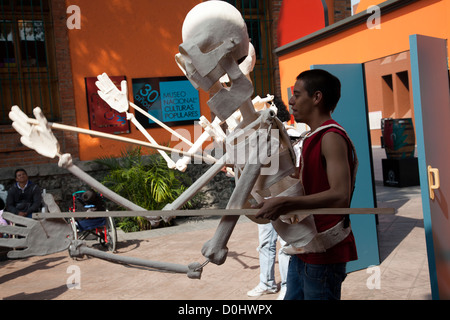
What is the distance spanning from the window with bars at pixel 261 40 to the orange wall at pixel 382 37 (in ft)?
12.5

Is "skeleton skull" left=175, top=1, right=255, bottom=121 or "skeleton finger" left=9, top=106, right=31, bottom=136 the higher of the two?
"skeleton skull" left=175, top=1, right=255, bottom=121

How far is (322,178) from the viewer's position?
1978 mm

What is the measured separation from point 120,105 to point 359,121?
9.16 ft

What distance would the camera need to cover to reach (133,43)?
8992 mm

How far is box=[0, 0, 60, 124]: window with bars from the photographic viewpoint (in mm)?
8461

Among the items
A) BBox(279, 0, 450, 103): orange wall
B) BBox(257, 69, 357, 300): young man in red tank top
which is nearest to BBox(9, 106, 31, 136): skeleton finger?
BBox(257, 69, 357, 300): young man in red tank top

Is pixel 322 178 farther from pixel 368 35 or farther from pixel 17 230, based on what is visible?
pixel 368 35

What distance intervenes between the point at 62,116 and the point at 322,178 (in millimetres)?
7617

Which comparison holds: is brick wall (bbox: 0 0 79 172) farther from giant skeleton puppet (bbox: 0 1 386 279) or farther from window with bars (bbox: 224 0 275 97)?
giant skeleton puppet (bbox: 0 1 386 279)

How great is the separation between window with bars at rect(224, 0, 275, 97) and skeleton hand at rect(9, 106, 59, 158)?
831 centimetres

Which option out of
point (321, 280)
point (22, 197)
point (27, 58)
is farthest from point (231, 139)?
point (27, 58)

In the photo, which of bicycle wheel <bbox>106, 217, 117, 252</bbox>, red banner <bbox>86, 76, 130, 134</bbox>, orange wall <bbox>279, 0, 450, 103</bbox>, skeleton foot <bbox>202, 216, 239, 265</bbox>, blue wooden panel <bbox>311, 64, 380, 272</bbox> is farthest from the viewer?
red banner <bbox>86, 76, 130, 134</bbox>

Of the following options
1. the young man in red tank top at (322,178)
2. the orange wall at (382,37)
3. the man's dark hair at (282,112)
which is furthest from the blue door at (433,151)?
the young man in red tank top at (322,178)
